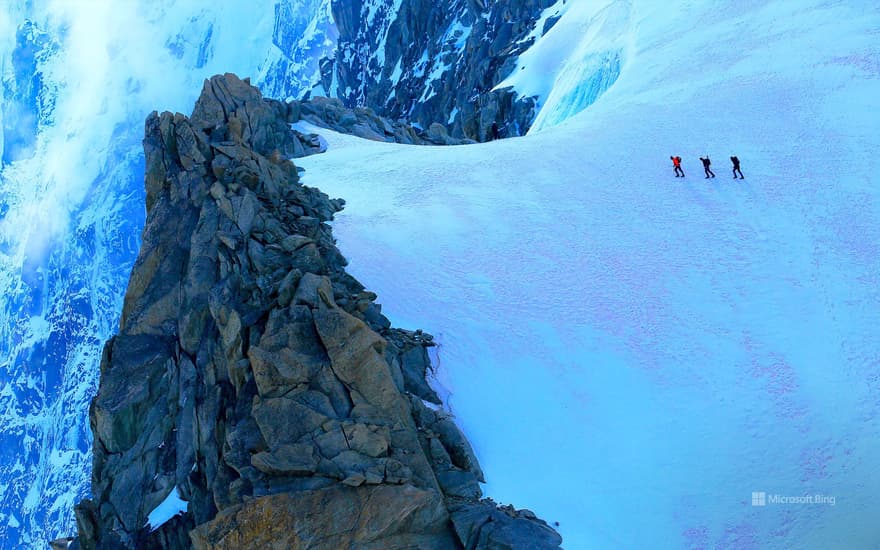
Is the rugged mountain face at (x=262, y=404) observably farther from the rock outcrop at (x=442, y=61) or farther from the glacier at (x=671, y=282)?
the rock outcrop at (x=442, y=61)

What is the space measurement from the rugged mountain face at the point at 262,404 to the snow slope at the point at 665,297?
160 cm

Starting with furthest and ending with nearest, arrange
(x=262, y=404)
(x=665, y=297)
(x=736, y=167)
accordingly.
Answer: (x=736, y=167)
(x=665, y=297)
(x=262, y=404)

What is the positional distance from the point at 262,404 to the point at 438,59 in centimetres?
8767

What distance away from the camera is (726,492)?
14.3 metres

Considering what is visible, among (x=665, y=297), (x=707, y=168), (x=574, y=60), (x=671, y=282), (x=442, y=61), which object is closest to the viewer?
(x=665, y=297)

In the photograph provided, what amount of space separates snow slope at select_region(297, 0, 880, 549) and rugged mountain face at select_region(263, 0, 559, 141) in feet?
107

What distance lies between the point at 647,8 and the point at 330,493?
42899mm

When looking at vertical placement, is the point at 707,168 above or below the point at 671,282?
above

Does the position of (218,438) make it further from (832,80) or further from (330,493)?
(832,80)

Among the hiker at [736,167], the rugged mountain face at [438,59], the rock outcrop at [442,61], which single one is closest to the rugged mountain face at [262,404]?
the hiker at [736,167]

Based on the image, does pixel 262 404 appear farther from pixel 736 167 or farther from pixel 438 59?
pixel 438 59

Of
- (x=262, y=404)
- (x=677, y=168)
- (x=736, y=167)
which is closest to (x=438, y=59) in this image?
(x=677, y=168)

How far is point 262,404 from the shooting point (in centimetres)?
1444

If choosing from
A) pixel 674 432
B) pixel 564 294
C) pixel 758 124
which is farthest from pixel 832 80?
pixel 674 432
